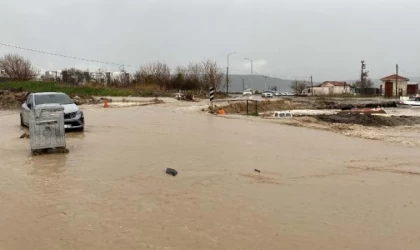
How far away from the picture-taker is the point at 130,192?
25.5ft

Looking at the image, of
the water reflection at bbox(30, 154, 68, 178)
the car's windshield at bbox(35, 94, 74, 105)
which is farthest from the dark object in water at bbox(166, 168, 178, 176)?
the car's windshield at bbox(35, 94, 74, 105)

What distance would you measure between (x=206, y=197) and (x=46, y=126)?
17.2 ft

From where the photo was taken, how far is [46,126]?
10992 millimetres

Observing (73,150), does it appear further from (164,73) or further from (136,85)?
(164,73)

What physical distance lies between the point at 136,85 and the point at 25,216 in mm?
61045

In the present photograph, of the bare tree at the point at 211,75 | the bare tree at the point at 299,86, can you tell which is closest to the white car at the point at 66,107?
the bare tree at the point at 211,75

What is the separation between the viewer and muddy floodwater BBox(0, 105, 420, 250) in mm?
5719

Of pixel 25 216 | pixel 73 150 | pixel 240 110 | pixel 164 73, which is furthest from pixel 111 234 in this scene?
pixel 164 73

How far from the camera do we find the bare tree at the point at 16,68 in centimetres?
7519

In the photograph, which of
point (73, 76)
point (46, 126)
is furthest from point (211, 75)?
point (46, 126)

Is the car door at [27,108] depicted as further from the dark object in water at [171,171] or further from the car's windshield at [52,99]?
the dark object in water at [171,171]

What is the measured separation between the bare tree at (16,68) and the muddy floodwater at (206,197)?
219ft

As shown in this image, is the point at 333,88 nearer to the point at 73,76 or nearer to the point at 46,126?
the point at 73,76

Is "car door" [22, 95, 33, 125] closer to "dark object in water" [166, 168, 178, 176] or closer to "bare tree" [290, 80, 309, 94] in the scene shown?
"dark object in water" [166, 168, 178, 176]
